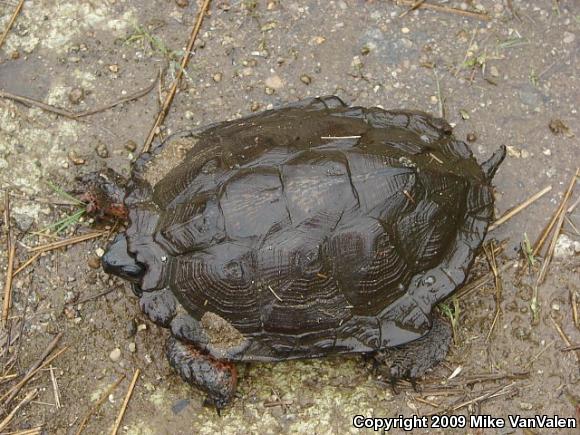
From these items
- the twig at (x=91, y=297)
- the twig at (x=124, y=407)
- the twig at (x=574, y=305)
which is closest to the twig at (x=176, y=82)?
the twig at (x=91, y=297)

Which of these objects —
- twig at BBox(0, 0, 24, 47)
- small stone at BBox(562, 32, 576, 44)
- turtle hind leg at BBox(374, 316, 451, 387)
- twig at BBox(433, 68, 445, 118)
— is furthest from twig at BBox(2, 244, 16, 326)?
small stone at BBox(562, 32, 576, 44)

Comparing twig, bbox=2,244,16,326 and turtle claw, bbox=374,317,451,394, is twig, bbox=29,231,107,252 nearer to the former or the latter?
twig, bbox=2,244,16,326

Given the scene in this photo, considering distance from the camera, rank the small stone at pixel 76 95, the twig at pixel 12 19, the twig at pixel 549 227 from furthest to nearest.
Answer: the twig at pixel 12 19, the small stone at pixel 76 95, the twig at pixel 549 227

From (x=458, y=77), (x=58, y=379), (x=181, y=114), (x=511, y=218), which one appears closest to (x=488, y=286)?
(x=511, y=218)

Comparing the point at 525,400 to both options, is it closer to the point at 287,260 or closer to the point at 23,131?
the point at 287,260

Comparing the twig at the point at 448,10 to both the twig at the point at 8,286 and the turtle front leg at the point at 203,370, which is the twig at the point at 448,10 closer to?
the turtle front leg at the point at 203,370

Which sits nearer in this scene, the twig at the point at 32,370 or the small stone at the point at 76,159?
the twig at the point at 32,370

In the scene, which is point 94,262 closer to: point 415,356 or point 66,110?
point 66,110
